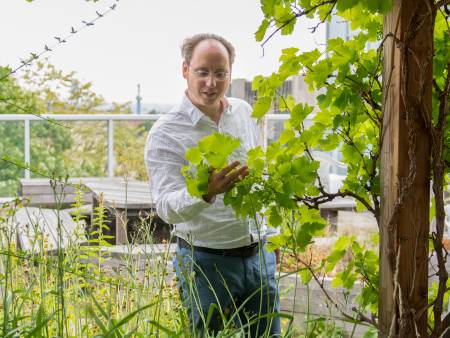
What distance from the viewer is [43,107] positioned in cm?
1065

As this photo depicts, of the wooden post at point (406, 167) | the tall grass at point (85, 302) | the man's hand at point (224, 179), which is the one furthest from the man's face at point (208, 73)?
the wooden post at point (406, 167)

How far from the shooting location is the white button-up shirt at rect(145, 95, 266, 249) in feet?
8.05

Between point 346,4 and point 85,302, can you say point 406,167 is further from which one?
point 85,302

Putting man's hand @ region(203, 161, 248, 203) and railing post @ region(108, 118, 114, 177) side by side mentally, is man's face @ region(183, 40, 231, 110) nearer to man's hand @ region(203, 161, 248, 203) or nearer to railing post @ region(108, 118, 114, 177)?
man's hand @ region(203, 161, 248, 203)

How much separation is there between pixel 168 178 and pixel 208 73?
15.4 inches

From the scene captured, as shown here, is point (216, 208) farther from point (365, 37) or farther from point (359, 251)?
point (365, 37)

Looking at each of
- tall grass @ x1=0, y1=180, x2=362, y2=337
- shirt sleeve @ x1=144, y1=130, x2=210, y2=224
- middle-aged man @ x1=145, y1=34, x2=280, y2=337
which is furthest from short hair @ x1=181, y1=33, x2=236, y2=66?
tall grass @ x1=0, y1=180, x2=362, y2=337

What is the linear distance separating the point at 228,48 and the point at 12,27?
1169 cm

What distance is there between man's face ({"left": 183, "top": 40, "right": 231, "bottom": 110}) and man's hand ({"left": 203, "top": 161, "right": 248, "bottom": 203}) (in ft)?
2.97

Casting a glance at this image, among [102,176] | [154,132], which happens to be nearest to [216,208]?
[154,132]

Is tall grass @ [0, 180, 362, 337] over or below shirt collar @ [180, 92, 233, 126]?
below

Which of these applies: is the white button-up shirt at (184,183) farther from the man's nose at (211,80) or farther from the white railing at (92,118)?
the white railing at (92,118)

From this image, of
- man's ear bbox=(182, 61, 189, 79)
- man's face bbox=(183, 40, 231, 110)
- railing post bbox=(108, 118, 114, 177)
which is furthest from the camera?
railing post bbox=(108, 118, 114, 177)

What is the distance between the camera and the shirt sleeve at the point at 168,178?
234 cm
